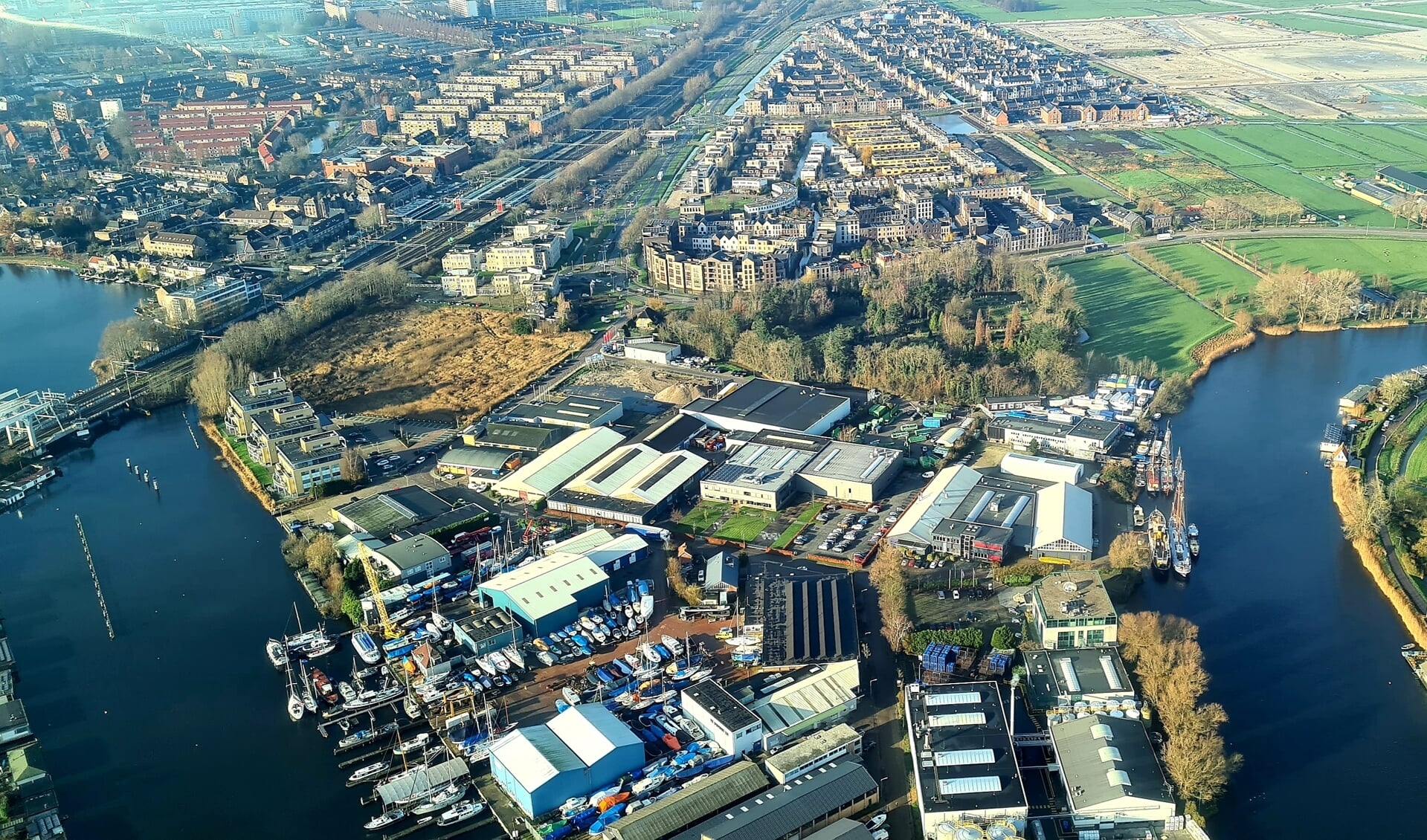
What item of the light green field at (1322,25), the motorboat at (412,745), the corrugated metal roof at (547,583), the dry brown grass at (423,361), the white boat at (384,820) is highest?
the light green field at (1322,25)

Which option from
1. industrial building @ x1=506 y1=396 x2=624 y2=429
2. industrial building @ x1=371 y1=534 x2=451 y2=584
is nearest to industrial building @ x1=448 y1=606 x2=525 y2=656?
industrial building @ x1=371 y1=534 x2=451 y2=584

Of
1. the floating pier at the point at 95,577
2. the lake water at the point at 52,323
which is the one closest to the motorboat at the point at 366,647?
the floating pier at the point at 95,577

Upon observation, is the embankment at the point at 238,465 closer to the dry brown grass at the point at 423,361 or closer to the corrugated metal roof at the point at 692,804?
the dry brown grass at the point at 423,361

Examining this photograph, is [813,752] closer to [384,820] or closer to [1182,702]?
[1182,702]

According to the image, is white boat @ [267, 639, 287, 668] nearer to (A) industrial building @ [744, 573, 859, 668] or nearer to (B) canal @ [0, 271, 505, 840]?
(B) canal @ [0, 271, 505, 840]

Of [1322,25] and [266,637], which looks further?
[1322,25]

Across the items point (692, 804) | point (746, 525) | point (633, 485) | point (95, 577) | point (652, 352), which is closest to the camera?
point (692, 804)

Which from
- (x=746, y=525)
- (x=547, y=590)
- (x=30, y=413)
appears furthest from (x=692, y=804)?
(x=30, y=413)
